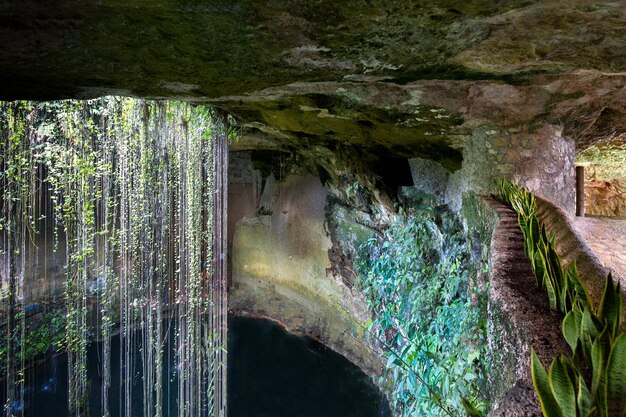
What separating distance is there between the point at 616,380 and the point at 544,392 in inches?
4.9

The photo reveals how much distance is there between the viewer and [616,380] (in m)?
0.73

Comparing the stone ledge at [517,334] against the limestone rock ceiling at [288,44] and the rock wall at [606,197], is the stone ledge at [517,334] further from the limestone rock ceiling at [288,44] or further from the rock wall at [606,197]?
the rock wall at [606,197]

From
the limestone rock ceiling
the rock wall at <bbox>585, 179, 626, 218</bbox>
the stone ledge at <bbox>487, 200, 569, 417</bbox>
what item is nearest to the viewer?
the stone ledge at <bbox>487, 200, 569, 417</bbox>

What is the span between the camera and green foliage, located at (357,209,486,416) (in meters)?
2.34

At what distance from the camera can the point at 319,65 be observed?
1.70 metres

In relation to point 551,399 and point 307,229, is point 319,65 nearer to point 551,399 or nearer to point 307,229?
point 551,399

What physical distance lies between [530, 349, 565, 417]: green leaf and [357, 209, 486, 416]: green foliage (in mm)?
1021

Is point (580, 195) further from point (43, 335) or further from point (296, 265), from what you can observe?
point (43, 335)

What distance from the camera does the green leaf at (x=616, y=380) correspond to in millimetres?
723

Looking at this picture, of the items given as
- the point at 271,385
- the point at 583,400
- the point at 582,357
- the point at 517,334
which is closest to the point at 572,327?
the point at 582,357

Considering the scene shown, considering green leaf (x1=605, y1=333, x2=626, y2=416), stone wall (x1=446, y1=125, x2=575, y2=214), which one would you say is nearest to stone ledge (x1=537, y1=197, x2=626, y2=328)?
stone wall (x1=446, y1=125, x2=575, y2=214)

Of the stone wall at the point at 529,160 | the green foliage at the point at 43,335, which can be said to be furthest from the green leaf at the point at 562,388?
the green foliage at the point at 43,335

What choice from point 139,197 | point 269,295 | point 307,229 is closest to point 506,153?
point 139,197

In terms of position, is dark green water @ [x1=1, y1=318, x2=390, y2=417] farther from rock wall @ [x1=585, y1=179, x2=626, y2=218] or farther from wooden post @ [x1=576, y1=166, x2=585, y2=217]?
rock wall @ [x1=585, y1=179, x2=626, y2=218]
